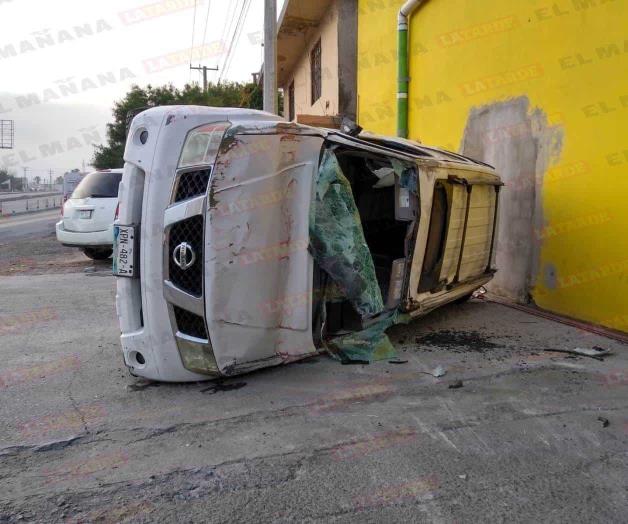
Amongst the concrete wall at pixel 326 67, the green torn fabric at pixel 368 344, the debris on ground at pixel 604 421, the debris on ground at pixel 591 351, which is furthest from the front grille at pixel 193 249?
the concrete wall at pixel 326 67

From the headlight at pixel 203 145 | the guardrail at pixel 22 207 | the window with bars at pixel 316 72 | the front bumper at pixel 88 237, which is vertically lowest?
the guardrail at pixel 22 207

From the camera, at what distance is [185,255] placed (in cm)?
328

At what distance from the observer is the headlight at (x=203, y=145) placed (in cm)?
322

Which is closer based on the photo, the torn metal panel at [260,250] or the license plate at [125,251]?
the torn metal panel at [260,250]

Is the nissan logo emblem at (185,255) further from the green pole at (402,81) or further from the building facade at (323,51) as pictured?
the green pole at (402,81)

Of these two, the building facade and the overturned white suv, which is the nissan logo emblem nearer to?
the overturned white suv

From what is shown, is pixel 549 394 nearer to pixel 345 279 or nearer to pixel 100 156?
pixel 345 279

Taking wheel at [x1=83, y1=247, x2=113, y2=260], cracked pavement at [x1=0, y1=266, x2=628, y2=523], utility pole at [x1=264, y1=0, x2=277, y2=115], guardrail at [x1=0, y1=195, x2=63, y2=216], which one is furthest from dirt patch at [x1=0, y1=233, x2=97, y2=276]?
guardrail at [x1=0, y1=195, x2=63, y2=216]

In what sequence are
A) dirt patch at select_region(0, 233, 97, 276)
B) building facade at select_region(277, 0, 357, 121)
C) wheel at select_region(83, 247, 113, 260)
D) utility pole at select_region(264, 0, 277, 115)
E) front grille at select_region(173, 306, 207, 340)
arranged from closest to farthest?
front grille at select_region(173, 306, 207, 340)
dirt patch at select_region(0, 233, 97, 276)
wheel at select_region(83, 247, 113, 260)
utility pole at select_region(264, 0, 277, 115)
building facade at select_region(277, 0, 357, 121)

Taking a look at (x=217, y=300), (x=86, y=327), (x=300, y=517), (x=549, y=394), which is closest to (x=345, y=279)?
(x=217, y=300)

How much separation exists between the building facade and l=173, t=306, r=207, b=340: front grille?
6474mm

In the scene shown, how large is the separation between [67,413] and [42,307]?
11.4ft

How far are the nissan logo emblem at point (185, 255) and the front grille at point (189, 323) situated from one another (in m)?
0.29

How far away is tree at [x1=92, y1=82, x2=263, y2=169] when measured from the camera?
1225 inches
